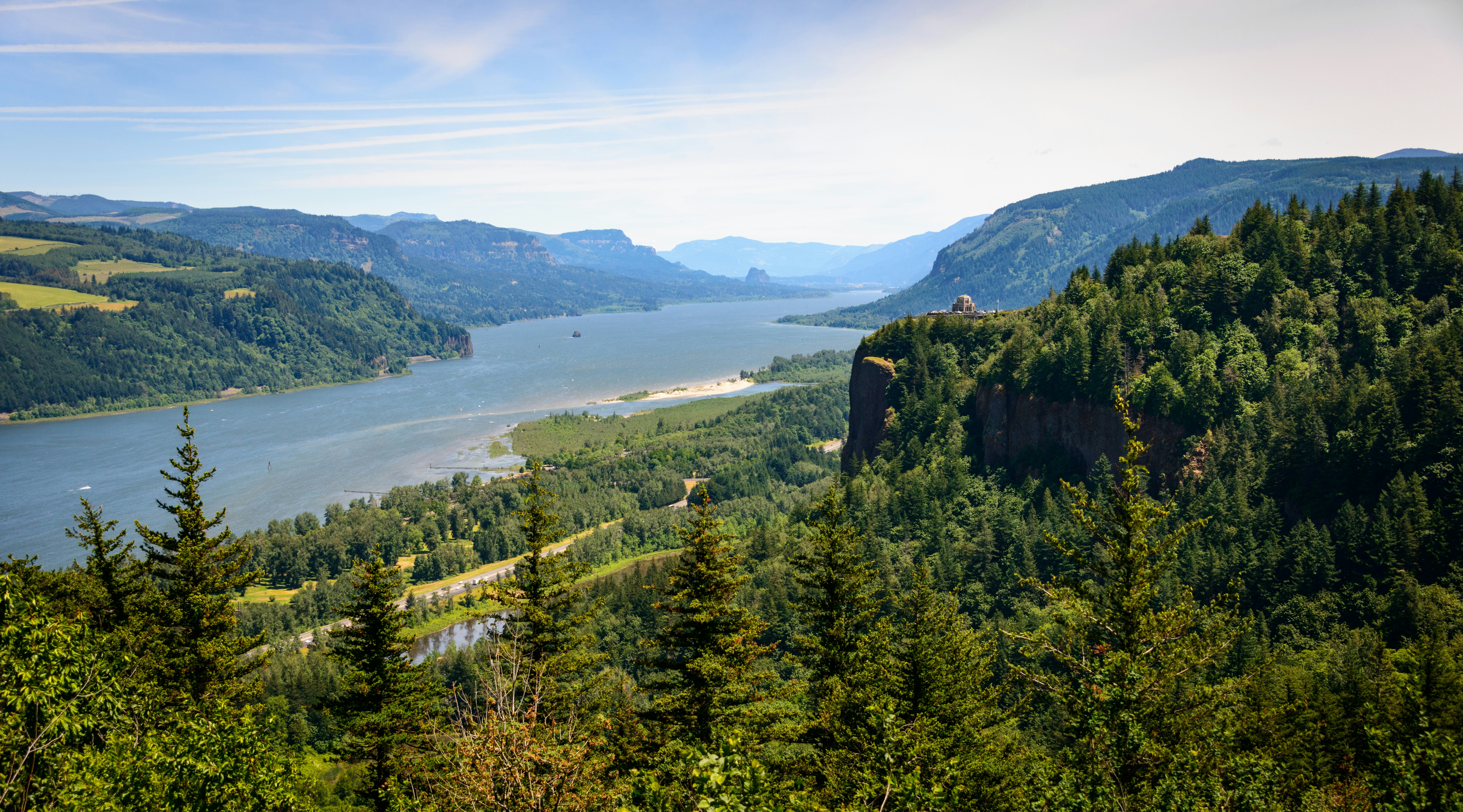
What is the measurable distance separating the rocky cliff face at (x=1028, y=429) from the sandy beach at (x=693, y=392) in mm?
95063

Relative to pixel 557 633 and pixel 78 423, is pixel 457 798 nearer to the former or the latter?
pixel 557 633

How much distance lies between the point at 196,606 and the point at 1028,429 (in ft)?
198

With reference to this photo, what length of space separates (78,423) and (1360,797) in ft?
676

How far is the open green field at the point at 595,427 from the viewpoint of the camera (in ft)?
437

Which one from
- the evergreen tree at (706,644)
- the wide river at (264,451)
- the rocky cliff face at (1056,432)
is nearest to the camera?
the evergreen tree at (706,644)

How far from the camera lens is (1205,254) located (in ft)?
214

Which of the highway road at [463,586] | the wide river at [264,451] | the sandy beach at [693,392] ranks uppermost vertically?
the wide river at [264,451]

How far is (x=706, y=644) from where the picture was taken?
18859mm

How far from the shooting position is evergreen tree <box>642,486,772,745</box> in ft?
59.2

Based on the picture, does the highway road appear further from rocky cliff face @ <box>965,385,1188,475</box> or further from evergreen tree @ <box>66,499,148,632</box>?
evergreen tree @ <box>66,499,148,632</box>

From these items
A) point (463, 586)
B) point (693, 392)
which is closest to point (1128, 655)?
point (463, 586)

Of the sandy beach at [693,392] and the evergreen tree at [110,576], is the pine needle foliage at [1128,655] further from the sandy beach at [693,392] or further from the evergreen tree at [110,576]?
the sandy beach at [693,392]

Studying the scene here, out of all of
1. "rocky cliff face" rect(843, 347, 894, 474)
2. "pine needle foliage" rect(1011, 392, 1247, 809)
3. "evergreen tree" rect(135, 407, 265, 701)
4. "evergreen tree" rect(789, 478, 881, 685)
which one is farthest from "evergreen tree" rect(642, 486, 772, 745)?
"rocky cliff face" rect(843, 347, 894, 474)

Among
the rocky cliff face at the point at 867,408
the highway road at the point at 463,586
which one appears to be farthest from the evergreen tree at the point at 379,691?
the rocky cliff face at the point at 867,408
